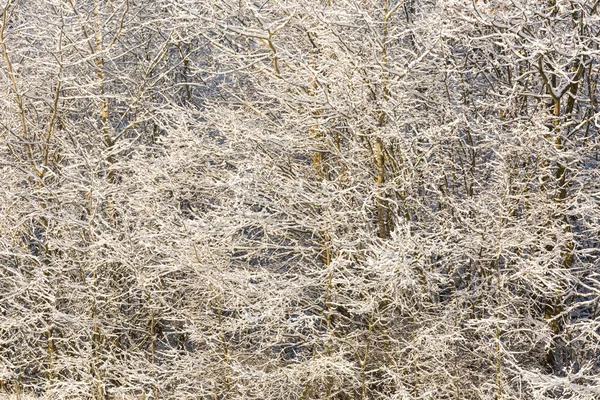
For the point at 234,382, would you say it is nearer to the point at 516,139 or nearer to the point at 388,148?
the point at 388,148

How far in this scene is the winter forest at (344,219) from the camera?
959cm

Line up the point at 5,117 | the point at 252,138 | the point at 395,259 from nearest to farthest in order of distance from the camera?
the point at 395,259 < the point at 252,138 < the point at 5,117

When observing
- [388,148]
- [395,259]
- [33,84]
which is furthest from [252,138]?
[33,84]

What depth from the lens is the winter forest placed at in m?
9.59

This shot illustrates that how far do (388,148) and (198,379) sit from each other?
4439mm

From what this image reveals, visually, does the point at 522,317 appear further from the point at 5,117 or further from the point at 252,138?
the point at 5,117

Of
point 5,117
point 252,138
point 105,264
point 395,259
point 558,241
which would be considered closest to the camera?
point 395,259

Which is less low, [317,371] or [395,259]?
[395,259]

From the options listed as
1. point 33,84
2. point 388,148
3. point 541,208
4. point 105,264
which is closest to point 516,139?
point 541,208

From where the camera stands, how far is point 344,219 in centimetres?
1008

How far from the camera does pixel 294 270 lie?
11.9 m

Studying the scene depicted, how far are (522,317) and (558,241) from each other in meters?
1.11

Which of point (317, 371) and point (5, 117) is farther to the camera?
point (5, 117)

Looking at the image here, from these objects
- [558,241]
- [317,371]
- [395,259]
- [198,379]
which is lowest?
[198,379]
